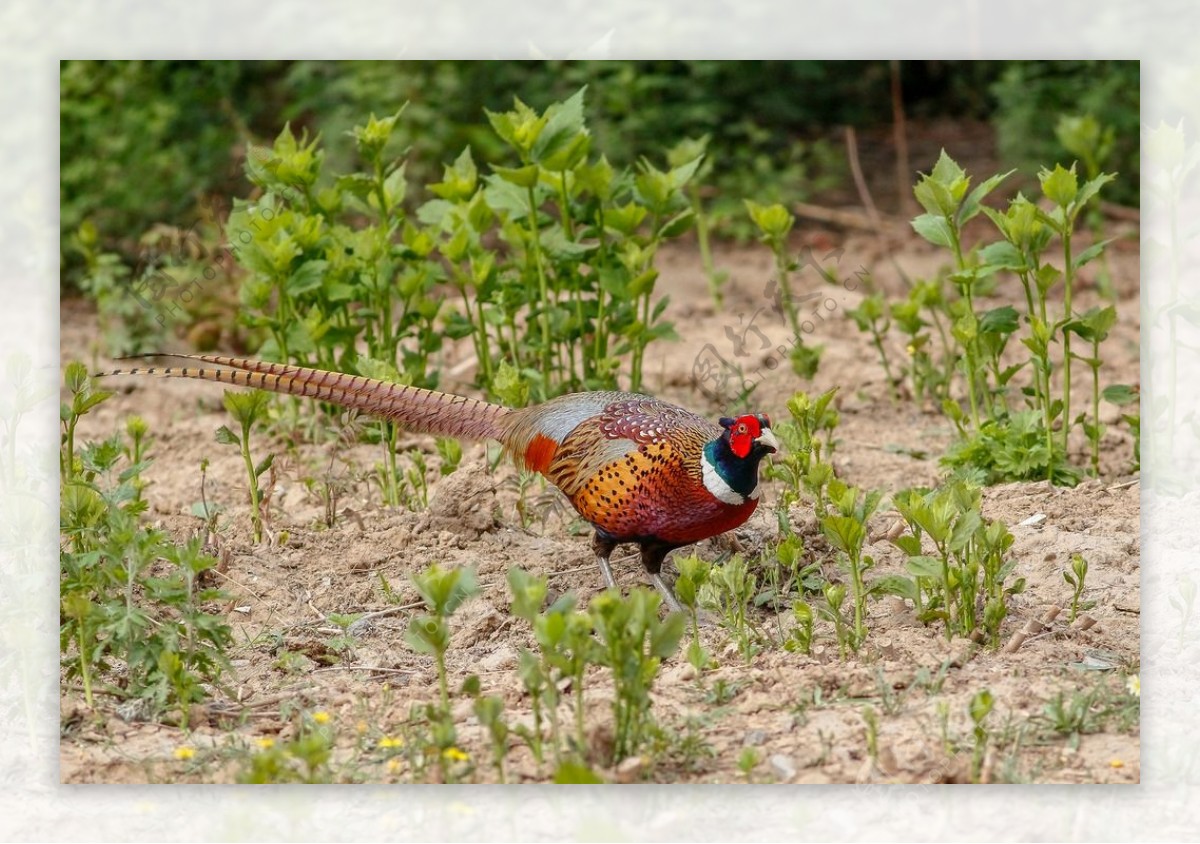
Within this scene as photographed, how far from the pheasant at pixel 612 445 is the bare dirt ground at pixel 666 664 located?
0.30 m

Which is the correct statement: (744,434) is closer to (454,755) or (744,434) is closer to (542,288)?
(454,755)

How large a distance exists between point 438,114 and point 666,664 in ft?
15.6

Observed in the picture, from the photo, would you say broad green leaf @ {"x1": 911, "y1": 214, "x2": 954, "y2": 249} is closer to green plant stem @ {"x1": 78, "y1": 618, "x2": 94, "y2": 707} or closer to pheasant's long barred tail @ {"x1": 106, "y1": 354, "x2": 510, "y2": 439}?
pheasant's long barred tail @ {"x1": 106, "y1": 354, "x2": 510, "y2": 439}

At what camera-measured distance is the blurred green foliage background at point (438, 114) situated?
8.21 metres

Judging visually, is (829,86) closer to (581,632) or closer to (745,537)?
(745,537)

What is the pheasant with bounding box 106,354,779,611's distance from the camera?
4406mm

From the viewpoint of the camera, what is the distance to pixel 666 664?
170 inches

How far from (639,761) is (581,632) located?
337 millimetres

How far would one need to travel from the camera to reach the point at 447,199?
19.9 ft

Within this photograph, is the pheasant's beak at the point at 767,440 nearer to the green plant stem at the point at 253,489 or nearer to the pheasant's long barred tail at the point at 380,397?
the pheasant's long barred tail at the point at 380,397

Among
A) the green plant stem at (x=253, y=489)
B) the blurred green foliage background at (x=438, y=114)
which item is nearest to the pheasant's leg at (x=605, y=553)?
the green plant stem at (x=253, y=489)

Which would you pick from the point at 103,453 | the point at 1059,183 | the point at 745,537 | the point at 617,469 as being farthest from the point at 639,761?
the point at 1059,183

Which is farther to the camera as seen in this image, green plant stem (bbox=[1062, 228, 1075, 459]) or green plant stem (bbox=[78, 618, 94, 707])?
green plant stem (bbox=[1062, 228, 1075, 459])

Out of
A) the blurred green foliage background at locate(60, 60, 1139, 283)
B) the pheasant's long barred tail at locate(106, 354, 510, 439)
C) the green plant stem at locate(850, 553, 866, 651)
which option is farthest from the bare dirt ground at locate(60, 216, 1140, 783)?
the blurred green foliage background at locate(60, 60, 1139, 283)
